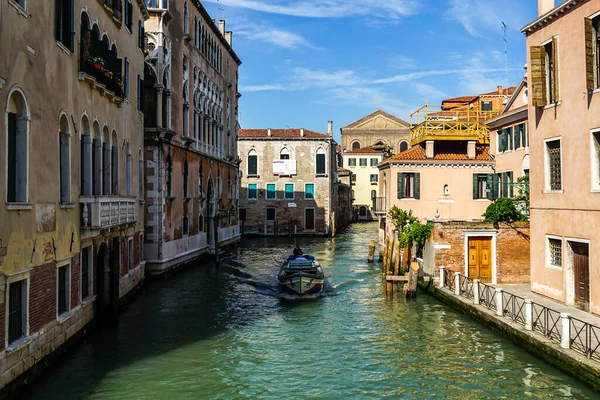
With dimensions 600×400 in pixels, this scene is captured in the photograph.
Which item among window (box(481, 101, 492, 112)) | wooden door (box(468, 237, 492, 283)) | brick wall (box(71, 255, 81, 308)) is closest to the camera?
brick wall (box(71, 255, 81, 308))

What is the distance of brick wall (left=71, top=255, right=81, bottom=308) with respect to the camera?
37.1ft

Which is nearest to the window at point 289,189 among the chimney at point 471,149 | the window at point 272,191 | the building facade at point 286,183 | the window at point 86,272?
the building facade at point 286,183

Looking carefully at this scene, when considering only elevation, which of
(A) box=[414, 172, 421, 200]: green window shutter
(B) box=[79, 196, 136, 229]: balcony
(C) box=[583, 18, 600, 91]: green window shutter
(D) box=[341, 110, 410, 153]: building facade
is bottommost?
(B) box=[79, 196, 136, 229]: balcony

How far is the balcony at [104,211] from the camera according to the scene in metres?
11.8

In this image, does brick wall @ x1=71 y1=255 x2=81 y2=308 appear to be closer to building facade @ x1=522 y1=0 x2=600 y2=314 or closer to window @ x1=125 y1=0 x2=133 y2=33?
window @ x1=125 y1=0 x2=133 y2=33

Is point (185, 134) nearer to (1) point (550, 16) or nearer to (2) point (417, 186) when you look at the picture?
(2) point (417, 186)

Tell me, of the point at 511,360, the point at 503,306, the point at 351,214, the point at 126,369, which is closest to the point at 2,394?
the point at 126,369

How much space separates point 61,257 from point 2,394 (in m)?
3.03

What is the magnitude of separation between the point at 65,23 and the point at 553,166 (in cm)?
1106

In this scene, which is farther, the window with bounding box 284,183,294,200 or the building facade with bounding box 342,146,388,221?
the building facade with bounding box 342,146,388,221

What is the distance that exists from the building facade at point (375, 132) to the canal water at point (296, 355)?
5196 cm

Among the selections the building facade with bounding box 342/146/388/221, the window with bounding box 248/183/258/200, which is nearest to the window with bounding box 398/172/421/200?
the window with bounding box 248/183/258/200

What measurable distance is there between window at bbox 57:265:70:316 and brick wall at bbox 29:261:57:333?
576 mm

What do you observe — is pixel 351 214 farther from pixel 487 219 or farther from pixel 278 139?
pixel 487 219
